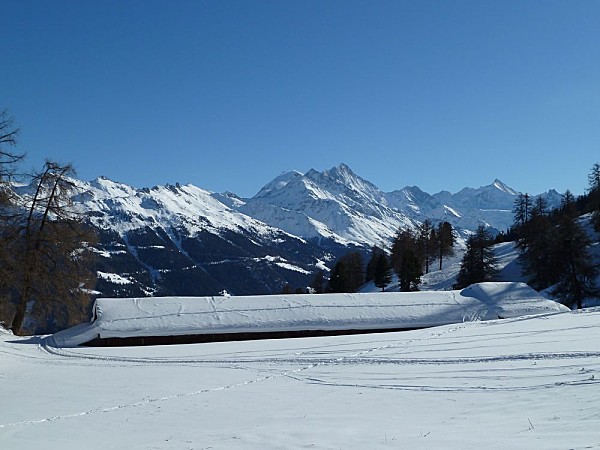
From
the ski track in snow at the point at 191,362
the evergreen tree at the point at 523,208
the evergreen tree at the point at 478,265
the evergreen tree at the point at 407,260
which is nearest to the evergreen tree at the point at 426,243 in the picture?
the evergreen tree at the point at 407,260

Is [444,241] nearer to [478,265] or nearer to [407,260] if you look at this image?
[407,260]

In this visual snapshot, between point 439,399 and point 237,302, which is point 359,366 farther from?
point 237,302

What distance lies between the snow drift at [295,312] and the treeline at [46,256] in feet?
9.36

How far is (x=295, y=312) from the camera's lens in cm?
2598

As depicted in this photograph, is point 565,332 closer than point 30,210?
Yes

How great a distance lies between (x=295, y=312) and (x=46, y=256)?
12.0 metres

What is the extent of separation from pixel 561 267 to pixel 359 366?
104ft

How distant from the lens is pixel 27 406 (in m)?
12.4

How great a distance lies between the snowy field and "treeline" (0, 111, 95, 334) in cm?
667

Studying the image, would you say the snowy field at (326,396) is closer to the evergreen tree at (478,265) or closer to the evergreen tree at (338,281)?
the evergreen tree at (478,265)

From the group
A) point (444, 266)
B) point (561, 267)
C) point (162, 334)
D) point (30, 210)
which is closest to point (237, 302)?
point (162, 334)

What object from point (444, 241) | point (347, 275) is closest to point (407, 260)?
point (347, 275)

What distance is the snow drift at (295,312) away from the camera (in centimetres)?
2406

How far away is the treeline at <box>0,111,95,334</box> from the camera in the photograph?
25.6 meters
